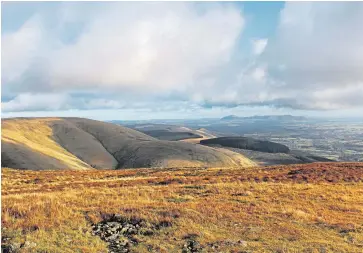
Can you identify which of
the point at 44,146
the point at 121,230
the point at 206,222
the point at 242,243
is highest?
the point at 242,243

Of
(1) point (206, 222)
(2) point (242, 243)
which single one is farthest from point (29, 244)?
(2) point (242, 243)

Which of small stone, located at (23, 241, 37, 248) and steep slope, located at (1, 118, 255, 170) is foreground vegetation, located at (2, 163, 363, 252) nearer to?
small stone, located at (23, 241, 37, 248)

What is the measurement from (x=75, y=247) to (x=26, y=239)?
2362 millimetres

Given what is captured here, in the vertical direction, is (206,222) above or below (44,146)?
above

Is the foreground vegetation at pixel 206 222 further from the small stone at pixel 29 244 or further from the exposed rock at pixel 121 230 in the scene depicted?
the exposed rock at pixel 121 230

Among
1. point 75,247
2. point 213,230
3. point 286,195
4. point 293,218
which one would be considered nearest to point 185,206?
point 213,230

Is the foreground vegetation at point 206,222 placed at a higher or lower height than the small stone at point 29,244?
lower

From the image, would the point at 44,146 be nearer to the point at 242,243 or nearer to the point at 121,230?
the point at 121,230

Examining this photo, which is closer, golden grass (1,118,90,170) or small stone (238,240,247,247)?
small stone (238,240,247,247)

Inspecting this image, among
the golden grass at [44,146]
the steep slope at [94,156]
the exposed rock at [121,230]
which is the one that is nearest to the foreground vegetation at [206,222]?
the exposed rock at [121,230]

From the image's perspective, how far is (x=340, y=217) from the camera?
18.8 meters

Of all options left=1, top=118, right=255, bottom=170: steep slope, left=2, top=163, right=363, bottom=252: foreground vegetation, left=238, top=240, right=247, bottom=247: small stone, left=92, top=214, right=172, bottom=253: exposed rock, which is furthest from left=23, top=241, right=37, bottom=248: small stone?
left=1, top=118, right=255, bottom=170: steep slope

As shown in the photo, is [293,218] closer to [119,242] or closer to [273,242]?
[273,242]

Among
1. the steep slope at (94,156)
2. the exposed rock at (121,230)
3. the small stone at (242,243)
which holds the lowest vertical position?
the steep slope at (94,156)
